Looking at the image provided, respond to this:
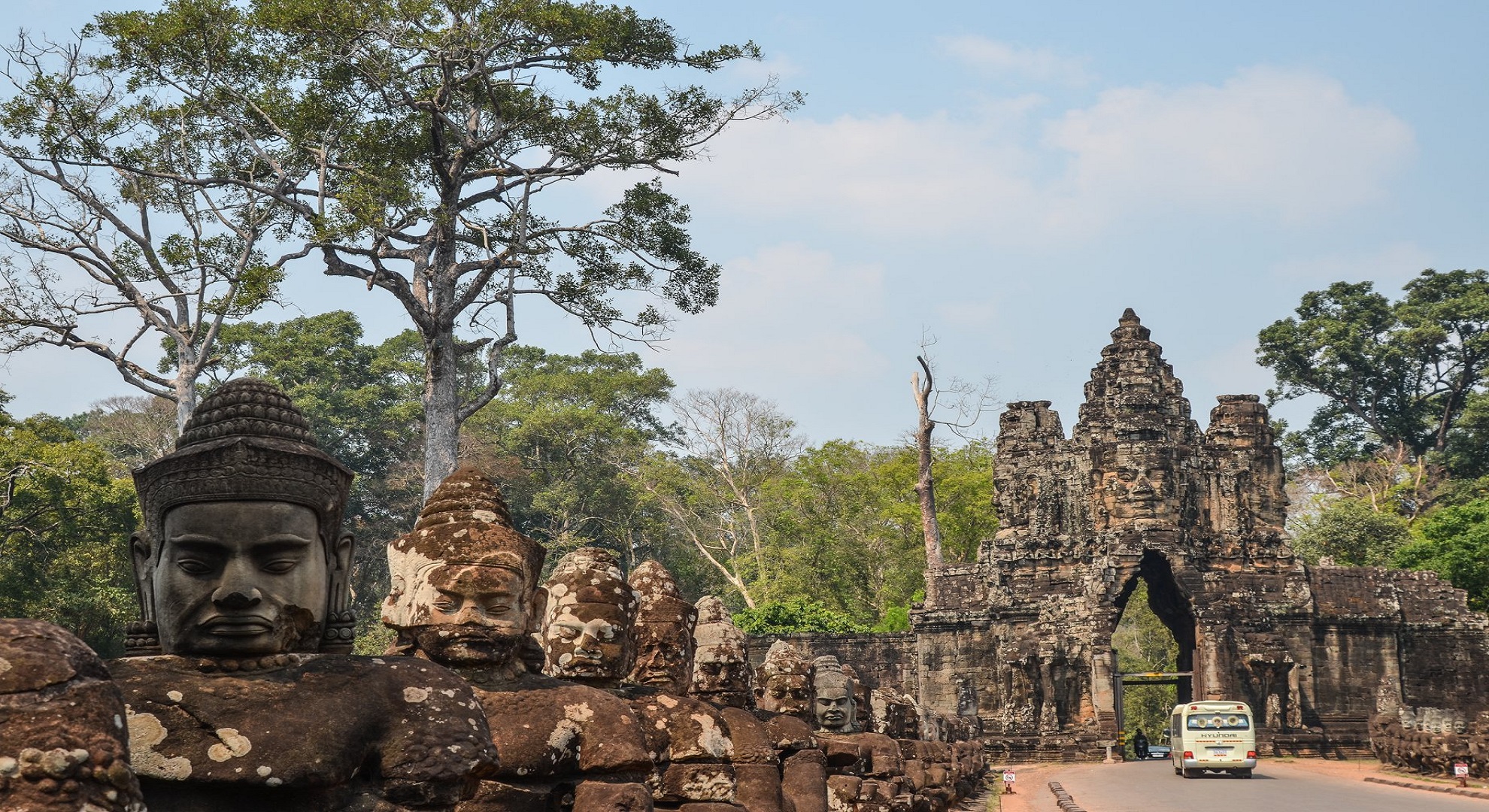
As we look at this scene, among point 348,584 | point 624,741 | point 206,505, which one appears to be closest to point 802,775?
point 624,741

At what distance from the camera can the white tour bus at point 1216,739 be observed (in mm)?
25328

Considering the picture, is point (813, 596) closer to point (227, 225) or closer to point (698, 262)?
point (698, 262)

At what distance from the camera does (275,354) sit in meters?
46.2

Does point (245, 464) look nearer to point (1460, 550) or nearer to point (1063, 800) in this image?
point (1063, 800)

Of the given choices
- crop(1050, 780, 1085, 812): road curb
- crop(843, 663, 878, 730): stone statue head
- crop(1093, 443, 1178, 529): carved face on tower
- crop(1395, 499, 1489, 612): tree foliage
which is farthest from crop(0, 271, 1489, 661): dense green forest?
crop(843, 663, 878, 730): stone statue head

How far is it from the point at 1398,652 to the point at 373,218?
28.2m

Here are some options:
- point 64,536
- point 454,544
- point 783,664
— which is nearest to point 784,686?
point 783,664

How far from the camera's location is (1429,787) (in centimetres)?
2136

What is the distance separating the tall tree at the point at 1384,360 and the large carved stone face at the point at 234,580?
58.6 m

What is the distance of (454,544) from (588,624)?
132cm

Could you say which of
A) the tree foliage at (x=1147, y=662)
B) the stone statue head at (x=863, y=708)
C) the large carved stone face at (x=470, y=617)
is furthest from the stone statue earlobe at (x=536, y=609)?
the tree foliage at (x=1147, y=662)

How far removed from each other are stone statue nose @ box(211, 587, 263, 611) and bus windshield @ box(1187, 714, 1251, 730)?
2448cm

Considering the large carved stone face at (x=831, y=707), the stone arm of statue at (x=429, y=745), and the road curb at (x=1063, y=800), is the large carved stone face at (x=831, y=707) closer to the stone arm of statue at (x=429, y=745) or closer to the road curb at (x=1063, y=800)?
the road curb at (x=1063, y=800)

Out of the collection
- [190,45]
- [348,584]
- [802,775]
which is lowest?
[802,775]
